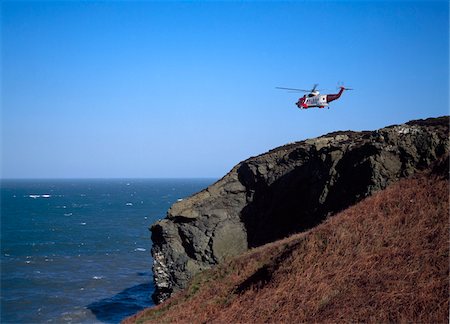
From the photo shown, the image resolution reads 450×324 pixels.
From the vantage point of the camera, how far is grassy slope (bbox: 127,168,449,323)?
14070mm

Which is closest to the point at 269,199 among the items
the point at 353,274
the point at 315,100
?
the point at 315,100

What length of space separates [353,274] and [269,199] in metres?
19.8

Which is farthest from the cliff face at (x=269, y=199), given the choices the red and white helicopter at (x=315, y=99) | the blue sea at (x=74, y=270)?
the blue sea at (x=74, y=270)

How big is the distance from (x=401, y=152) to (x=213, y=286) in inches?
607

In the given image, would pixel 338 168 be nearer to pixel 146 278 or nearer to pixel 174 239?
pixel 174 239

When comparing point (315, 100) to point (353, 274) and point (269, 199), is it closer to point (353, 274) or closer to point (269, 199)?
point (269, 199)

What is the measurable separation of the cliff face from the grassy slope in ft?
16.4

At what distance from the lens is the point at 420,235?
17141 millimetres

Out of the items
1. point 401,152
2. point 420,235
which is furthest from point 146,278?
point 420,235

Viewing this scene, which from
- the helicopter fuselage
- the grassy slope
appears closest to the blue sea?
the grassy slope

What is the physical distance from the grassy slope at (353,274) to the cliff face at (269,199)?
5.00 metres

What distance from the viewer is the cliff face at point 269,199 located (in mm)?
27312

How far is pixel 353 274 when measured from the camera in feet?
53.1

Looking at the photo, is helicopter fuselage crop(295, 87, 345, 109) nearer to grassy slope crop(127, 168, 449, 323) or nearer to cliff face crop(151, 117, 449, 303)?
cliff face crop(151, 117, 449, 303)
